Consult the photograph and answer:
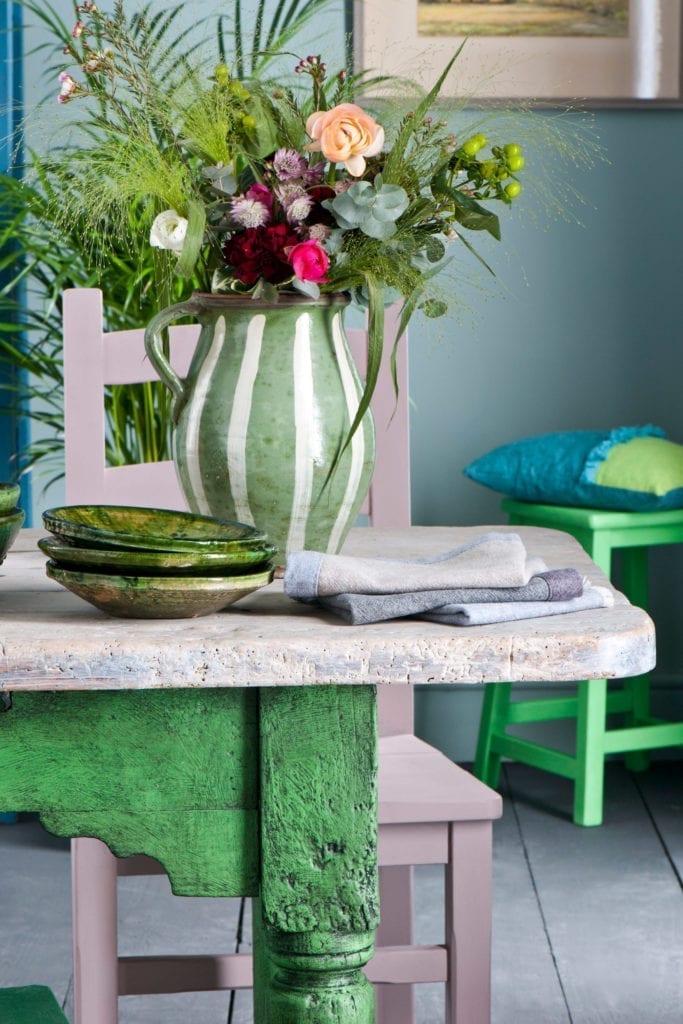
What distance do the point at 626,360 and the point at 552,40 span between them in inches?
27.1

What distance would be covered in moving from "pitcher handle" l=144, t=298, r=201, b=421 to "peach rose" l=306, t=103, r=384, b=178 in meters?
Result: 0.17

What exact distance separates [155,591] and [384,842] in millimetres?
570

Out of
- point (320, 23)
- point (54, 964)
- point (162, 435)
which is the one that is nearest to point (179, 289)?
point (162, 435)

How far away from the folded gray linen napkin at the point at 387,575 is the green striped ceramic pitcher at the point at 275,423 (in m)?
0.15

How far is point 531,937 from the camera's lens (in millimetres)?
2068

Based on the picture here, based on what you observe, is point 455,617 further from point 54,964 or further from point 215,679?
point 54,964

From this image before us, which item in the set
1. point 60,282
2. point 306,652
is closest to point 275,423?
point 306,652

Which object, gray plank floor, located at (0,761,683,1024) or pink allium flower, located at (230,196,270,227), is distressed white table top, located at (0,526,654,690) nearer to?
pink allium flower, located at (230,196,270,227)

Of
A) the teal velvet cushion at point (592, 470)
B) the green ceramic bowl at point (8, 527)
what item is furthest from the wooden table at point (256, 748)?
the teal velvet cushion at point (592, 470)

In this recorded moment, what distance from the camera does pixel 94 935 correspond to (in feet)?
4.33

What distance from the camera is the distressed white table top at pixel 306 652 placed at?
0.75 meters

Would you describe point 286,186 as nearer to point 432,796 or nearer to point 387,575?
point 387,575

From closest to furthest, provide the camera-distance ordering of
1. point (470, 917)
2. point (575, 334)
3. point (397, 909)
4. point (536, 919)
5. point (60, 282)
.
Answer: point (470, 917), point (397, 909), point (536, 919), point (60, 282), point (575, 334)

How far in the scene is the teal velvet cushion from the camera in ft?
8.30
